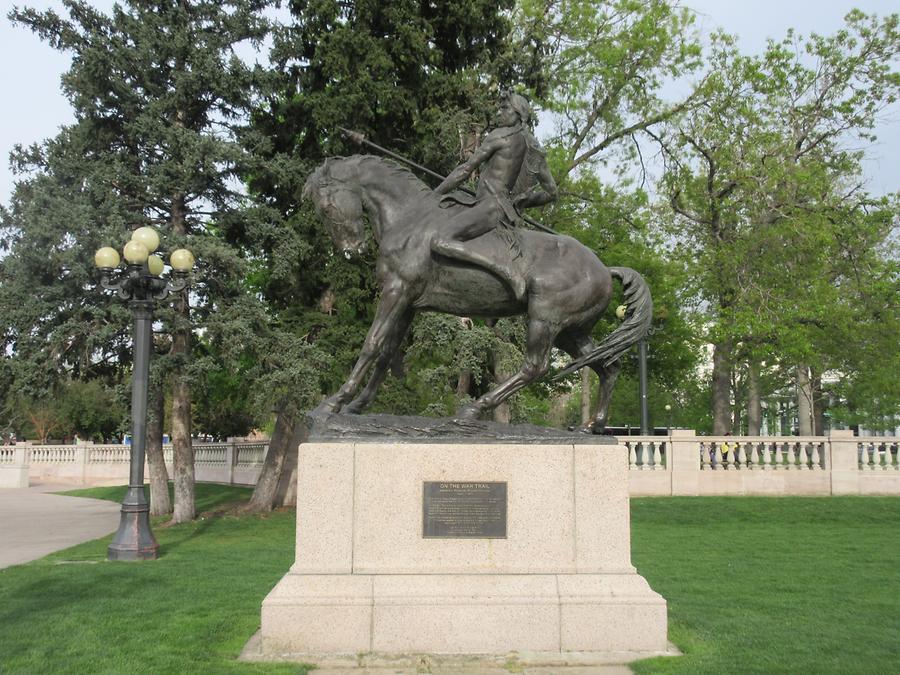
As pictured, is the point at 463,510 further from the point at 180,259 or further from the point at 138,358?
the point at 180,259

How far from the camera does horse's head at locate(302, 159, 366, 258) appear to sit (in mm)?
7969

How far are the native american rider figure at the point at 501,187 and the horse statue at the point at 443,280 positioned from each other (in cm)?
12

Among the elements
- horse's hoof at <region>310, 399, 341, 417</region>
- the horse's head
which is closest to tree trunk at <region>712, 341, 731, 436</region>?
the horse's head

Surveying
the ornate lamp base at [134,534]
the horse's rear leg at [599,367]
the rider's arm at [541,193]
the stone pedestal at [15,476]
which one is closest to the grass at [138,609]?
the ornate lamp base at [134,534]

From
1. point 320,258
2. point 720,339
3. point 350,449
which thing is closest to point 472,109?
point 320,258

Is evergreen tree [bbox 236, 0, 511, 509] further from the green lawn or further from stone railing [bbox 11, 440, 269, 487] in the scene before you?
stone railing [bbox 11, 440, 269, 487]

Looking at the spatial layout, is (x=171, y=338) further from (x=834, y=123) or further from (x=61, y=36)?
(x=834, y=123)

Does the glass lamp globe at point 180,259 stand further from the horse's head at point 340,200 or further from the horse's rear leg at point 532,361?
the horse's rear leg at point 532,361

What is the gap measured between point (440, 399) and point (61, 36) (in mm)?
12579

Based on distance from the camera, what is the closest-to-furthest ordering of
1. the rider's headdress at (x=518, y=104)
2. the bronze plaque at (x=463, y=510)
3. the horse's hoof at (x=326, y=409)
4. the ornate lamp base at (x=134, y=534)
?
the bronze plaque at (x=463, y=510), the horse's hoof at (x=326, y=409), the rider's headdress at (x=518, y=104), the ornate lamp base at (x=134, y=534)

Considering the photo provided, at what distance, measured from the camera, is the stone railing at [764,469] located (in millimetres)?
23328

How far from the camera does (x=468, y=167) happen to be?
7.71 meters

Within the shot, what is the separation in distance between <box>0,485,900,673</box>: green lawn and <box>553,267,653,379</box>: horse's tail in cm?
267

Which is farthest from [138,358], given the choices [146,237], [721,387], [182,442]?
[721,387]
